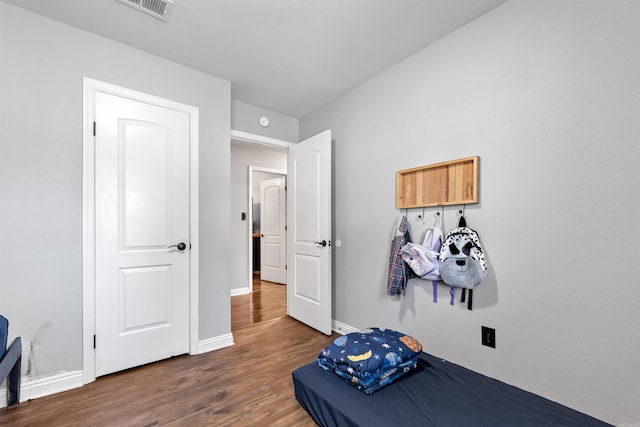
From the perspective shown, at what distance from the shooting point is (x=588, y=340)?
1479 mm

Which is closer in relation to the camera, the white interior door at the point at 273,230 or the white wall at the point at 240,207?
the white wall at the point at 240,207


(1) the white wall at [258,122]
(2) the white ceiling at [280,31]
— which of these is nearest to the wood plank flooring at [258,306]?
(1) the white wall at [258,122]

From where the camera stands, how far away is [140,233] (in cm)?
231

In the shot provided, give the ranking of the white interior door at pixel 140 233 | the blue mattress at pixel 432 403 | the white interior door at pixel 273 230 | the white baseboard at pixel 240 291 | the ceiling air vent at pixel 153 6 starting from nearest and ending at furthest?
the blue mattress at pixel 432 403 → the ceiling air vent at pixel 153 6 → the white interior door at pixel 140 233 → the white baseboard at pixel 240 291 → the white interior door at pixel 273 230

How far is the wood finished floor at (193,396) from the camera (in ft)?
5.47

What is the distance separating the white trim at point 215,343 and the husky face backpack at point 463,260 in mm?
2042

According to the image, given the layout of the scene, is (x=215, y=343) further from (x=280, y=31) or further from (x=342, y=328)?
(x=280, y=31)

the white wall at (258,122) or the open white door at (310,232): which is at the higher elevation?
the white wall at (258,122)

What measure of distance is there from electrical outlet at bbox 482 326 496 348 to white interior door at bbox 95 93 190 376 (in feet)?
7.76

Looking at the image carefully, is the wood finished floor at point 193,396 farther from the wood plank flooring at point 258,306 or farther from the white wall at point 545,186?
the white wall at point 545,186

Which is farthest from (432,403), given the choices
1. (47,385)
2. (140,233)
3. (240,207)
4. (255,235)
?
(255,235)

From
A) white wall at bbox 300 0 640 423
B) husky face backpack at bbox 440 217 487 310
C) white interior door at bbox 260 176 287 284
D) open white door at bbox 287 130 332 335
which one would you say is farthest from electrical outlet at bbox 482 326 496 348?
white interior door at bbox 260 176 287 284

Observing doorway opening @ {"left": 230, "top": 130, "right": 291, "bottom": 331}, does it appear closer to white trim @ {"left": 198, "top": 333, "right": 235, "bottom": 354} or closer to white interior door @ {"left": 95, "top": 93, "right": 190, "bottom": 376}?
white trim @ {"left": 198, "top": 333, "right": 235, "bottom": 354}

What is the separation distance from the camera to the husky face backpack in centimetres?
184
